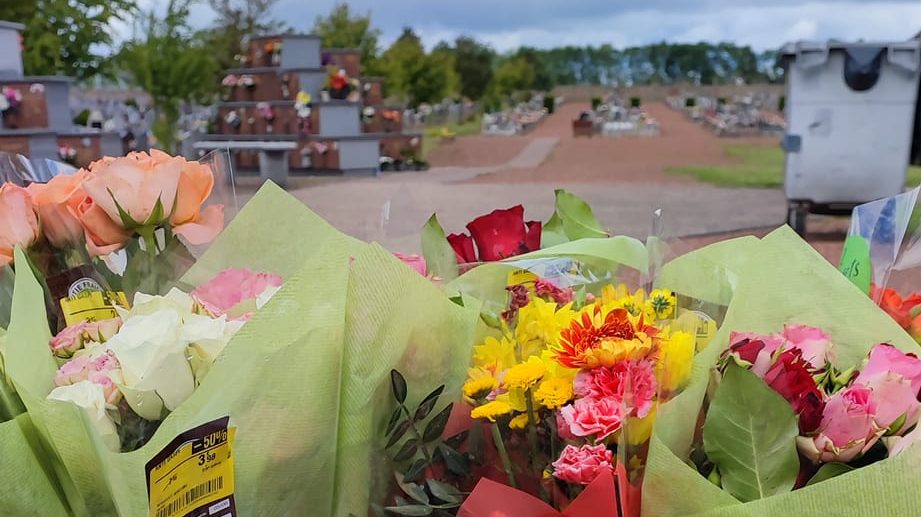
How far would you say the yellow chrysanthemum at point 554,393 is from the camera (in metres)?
0.84

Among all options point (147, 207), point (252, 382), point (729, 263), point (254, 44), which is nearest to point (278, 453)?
point (252, 382)

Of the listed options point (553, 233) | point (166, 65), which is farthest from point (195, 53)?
point (553, 233)

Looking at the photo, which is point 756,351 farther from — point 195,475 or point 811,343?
point 195,475

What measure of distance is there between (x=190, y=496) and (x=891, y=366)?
0.64 meters

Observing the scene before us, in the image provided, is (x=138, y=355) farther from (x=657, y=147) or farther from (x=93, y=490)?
(x=657, y=147)

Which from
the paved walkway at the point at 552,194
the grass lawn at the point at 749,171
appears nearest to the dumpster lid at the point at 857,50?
the paved walkway at the point at 552,194

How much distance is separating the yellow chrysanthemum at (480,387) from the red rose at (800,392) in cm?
25

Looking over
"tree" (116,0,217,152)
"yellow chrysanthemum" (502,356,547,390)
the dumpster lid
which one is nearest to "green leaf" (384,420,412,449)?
"yellow chrysanthemum" (502,356,547,390)

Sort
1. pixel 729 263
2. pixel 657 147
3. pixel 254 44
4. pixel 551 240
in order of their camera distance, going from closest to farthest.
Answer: pixel 729 263
pixel 551 240
pixel 254 44
pixel 657 147

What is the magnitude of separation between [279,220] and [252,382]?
1.50 ft

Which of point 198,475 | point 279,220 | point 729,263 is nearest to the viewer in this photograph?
point 198,475

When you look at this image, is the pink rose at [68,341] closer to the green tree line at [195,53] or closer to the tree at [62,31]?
the green tree line at [195,53]

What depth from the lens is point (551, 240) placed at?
138 cm

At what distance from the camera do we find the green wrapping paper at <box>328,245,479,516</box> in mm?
875
